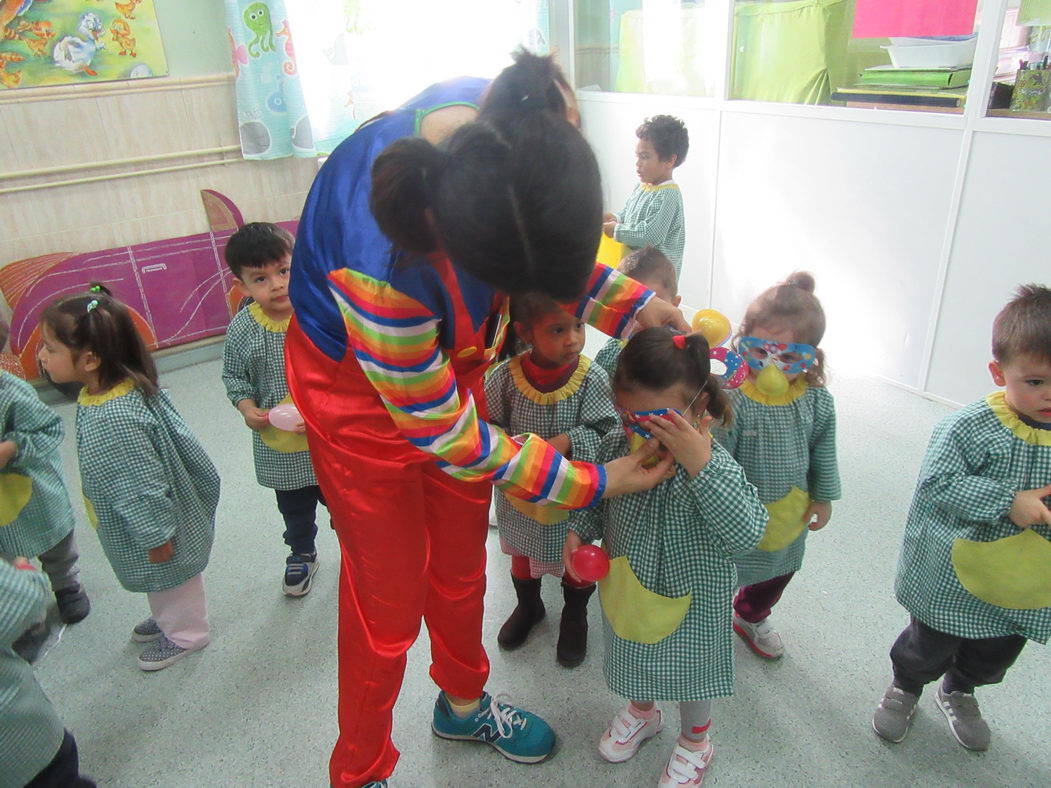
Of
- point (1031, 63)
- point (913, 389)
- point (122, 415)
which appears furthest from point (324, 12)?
point (913, 389)

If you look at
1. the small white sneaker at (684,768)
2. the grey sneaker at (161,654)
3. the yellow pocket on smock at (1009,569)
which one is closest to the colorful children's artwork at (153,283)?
the grey sneaker at (161,654)

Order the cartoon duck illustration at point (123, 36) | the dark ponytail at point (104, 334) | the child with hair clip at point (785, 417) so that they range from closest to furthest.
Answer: the child with hair clip at point (785, 417) < the dark ponytail at point (104, 334) < the cartoon duck illustration at point (123, 36)

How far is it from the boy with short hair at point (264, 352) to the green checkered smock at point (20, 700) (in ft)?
2.27

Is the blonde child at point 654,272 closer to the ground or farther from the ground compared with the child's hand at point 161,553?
farther from the ground

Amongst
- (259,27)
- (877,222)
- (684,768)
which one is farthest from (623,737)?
(259,27)

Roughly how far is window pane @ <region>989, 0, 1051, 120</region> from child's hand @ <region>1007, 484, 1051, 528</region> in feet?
5.48

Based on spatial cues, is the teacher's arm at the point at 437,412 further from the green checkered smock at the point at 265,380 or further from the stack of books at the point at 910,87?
the stack of books at the point at 910,87

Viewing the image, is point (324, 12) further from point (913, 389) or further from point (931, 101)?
point (913, 389)

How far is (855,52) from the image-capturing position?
2.75m

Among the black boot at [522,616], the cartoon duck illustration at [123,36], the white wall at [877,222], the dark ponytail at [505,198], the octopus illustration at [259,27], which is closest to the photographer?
the dark ponytail at [505,198]

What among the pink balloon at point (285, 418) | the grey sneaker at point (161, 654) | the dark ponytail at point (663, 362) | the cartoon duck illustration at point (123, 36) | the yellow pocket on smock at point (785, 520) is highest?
the cartoon duck illustration at point (123, 36)

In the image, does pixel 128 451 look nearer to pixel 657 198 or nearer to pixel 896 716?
pixel 896 716

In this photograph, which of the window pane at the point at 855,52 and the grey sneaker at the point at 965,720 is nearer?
the grey sneaker at the point at 965,720

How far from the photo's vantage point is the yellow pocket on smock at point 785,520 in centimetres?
140
